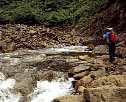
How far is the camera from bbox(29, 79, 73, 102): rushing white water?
550 cm

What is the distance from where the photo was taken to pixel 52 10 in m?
27.0

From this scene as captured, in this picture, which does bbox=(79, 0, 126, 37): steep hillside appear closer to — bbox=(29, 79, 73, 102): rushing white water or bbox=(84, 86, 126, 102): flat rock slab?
bbox=(29, 79, 73, 102): rushing white water

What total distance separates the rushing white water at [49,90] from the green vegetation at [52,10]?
47.8 feet

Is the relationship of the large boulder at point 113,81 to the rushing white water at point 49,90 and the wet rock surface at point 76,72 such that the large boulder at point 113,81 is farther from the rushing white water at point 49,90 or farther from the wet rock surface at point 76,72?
the rushing white water at point 49,90

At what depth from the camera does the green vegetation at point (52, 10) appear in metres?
22.7

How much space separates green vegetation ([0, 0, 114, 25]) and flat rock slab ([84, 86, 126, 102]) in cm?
1669

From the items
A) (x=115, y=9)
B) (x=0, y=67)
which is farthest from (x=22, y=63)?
(x=115, y=9)

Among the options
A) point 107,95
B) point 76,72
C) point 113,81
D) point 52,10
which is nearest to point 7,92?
point 76,72

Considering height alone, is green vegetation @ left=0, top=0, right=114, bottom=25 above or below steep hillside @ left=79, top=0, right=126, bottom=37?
above

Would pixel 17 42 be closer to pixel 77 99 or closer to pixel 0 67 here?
pixel 0 67

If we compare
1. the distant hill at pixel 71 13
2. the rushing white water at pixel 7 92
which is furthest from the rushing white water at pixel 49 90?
the distant hill at pixel 71 13

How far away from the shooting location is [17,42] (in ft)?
50.2

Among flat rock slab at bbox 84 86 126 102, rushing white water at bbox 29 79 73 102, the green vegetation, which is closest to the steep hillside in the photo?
the green vegetation

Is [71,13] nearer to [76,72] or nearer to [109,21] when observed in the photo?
[109,21]
